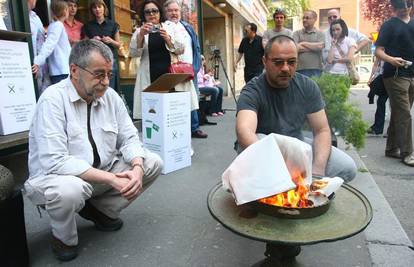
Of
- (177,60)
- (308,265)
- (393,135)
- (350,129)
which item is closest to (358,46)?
(393,135)

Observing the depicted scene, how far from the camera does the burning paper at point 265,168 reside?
1758 millimetres

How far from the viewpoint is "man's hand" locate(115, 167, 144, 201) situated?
2.48 meters

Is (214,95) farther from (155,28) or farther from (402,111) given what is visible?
(402,111)

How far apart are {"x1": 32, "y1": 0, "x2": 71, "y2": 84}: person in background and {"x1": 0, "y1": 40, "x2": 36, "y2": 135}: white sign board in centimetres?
69

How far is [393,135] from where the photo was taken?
5.27 metres

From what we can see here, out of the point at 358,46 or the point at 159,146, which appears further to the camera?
the point at 358,46

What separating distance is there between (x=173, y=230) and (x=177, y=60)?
2.61 m

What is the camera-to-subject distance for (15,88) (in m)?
3.62

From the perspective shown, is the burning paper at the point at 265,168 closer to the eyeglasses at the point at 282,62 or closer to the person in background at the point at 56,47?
the eyeglasses at the point at 282,62

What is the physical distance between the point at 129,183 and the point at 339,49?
4.67 meters

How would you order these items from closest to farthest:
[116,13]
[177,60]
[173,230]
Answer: [173,230]
[177,60]
[116,13]

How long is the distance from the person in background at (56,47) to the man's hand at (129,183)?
2.46 metres

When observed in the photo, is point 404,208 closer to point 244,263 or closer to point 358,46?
point 244,263

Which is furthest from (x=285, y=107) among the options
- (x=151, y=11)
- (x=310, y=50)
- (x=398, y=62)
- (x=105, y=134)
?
(x=310, y=50)
